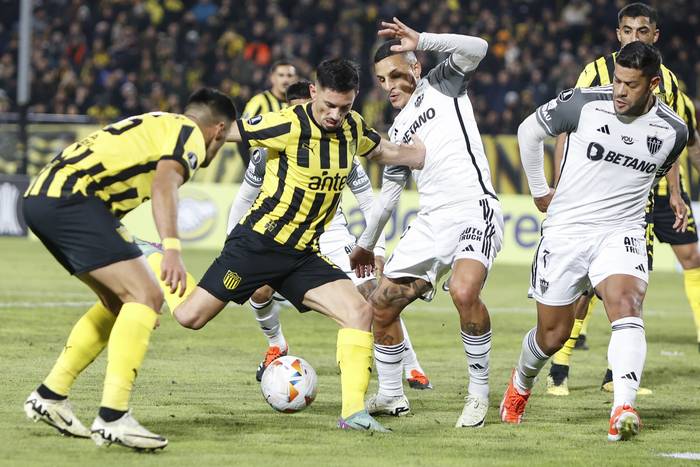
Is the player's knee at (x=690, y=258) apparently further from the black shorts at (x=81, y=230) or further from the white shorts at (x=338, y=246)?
the black shorts at (x=81, y=230)

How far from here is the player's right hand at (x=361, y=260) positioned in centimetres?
770

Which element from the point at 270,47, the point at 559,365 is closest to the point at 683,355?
the point at 559,365

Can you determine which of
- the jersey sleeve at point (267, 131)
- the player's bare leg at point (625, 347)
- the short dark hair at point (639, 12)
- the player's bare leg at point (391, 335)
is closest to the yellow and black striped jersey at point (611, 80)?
the short dark hair at point (639, 12)

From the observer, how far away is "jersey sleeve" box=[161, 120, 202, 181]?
6023 millimetres

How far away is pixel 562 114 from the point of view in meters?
7.09

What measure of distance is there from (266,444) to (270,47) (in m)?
20.2

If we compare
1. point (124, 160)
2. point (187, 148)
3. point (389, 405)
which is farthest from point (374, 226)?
point (124, 160)

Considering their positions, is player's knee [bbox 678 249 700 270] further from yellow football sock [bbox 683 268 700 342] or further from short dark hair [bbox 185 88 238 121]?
short dark hair [bbox 185 88 238 121]

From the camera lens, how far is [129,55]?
84.5 ft

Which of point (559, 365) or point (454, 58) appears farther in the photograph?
point (559, 365)

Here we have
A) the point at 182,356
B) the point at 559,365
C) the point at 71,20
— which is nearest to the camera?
the point at 559,365

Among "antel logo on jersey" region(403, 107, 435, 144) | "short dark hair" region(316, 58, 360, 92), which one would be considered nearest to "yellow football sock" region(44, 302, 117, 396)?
"short dark hair" region(316, 58, 360, 92)

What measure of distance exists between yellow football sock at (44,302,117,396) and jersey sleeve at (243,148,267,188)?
98.7 inches

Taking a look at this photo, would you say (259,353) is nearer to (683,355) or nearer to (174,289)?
(683,355)
